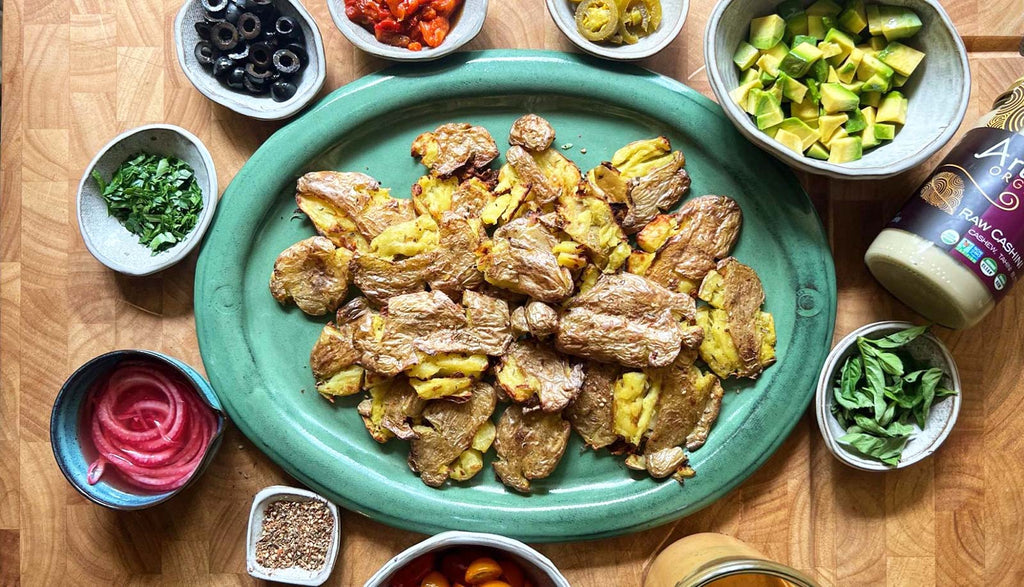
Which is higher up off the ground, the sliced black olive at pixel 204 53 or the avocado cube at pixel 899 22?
the avocado cube at pixel 899 22

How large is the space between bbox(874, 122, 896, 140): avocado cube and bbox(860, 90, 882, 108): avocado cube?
77 mm

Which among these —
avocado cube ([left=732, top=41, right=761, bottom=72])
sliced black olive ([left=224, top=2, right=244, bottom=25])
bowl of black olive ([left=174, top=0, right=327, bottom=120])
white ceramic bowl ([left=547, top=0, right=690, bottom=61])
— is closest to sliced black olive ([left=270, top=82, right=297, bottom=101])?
bowl of black olive ([left=174, top=0, right=327, bottom=120])

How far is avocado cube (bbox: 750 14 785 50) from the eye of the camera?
2207 millimetres

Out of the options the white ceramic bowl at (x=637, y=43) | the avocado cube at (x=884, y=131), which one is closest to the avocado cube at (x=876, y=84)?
the avocado cube at (x=884, y=131)

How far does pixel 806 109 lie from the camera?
222 centimetres

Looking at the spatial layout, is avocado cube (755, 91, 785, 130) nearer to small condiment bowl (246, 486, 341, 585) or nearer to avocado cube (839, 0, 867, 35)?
avocado cube (839, 0, 867, 35)

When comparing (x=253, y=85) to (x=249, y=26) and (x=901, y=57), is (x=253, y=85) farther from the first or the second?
(x=901, y=57)

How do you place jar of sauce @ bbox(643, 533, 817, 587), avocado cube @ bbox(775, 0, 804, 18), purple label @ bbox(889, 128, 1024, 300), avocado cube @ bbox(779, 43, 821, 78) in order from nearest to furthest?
1. jar of sauce @ bbox(643, 533, 817, 587)
2. purple label @ bbox(889, 128, 1024, 300)
3. avocado cube @ bbox(779, 43, 821, 78)
4. avocado cube @ bbox(775, 0, 804, 18)

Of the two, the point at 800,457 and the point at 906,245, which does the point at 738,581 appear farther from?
the point at 906,245

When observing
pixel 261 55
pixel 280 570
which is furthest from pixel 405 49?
pixel 280 570

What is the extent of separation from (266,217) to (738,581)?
1.90 m

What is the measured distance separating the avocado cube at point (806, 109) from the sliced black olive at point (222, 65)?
179 centimetres

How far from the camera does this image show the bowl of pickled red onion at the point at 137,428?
2.27 m

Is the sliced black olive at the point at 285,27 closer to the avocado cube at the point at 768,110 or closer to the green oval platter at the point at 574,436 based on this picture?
the green oval platter at the point at 574,436
